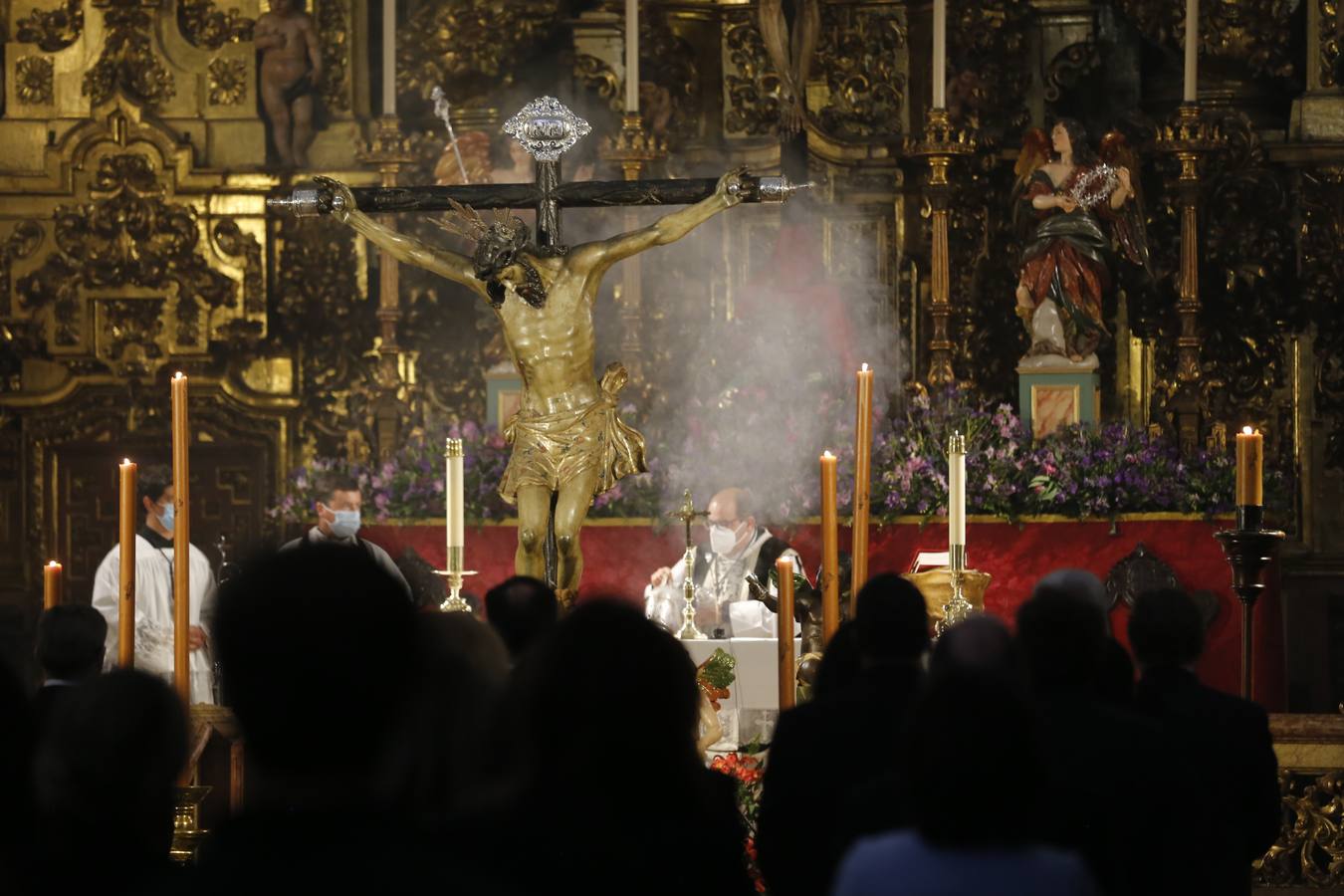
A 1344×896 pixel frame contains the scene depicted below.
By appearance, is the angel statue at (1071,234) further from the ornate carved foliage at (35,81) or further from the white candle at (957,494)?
the ornate carved foliage at (35,81)

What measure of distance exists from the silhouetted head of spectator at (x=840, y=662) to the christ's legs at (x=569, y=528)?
9.13 feet

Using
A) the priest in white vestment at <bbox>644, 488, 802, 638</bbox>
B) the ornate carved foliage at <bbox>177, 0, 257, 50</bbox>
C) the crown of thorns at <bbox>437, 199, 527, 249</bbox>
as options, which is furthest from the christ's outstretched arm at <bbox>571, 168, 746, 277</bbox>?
the ornate carved foliage at <bbox>177, 0, 257, 50</bbox>

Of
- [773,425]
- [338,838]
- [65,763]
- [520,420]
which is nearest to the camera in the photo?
[338,838]

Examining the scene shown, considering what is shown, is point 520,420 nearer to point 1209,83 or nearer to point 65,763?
point 65,763

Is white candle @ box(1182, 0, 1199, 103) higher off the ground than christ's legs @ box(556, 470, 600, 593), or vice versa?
white candle @ box(1182, 0, 1199, 103)

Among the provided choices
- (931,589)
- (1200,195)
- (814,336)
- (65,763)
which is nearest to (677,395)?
(814,336)

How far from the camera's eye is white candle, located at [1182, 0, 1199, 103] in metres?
9.96

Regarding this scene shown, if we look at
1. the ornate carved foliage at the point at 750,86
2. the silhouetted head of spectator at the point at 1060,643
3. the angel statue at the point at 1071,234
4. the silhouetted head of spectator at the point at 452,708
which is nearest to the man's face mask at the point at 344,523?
the angel statue at the point at 1071,234

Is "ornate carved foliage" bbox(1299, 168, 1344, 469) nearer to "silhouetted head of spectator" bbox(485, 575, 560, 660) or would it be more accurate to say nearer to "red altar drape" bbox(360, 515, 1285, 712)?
"red altar drape" bbox(360, 515, 1285, 712)

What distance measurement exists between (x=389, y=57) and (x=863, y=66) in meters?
2.53

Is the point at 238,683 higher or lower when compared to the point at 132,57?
lower

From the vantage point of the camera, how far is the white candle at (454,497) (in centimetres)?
593

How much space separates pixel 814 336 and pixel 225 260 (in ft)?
10.1

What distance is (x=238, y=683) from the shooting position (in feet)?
6.75
